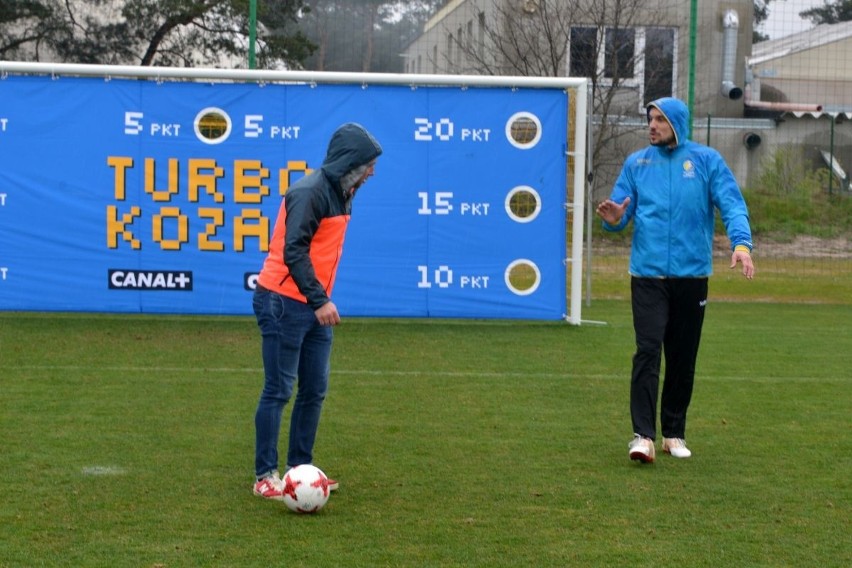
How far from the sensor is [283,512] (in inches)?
227

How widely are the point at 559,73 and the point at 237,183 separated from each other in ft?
19.4

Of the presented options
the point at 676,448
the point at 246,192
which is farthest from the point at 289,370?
the point at 246,192

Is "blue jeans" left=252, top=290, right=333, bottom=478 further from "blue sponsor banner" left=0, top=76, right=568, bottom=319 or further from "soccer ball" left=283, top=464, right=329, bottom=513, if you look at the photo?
"blue sponsor banner" left=0, top=76, right=568, bottom=319

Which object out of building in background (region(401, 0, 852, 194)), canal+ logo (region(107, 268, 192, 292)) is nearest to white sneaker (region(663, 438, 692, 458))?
canal+ logo (region(107, 268, 192, 292))

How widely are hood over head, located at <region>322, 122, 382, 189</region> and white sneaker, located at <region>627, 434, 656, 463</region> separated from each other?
7.28 ft

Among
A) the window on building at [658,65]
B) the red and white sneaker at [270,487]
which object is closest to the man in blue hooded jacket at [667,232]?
the red and white sneaker at [270,487]

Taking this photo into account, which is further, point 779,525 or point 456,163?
point 456,163

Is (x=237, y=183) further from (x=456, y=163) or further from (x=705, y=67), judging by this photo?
(x=705, y=67)

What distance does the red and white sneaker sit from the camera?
19.5 feet

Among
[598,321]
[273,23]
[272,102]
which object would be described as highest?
[273,23]

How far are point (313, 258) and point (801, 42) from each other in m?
18.5

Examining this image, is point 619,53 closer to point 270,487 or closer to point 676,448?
point 676,448

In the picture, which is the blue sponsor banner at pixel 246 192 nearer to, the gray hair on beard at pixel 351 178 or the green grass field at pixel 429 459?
the green grass field at pixel 429 459

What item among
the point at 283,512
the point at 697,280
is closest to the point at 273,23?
the point at 697,280
